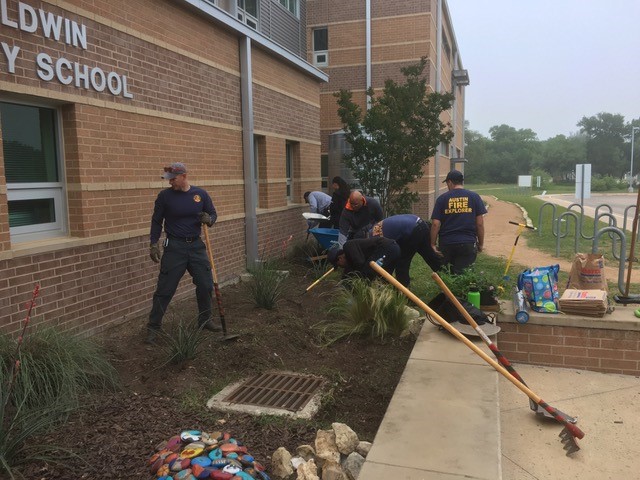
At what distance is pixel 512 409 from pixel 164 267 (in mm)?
3701

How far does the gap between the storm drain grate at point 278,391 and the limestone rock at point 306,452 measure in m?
0.78

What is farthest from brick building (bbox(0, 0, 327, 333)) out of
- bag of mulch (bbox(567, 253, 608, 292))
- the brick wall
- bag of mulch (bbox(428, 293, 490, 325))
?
bag of mulch (bbox(567, 253, 608, 292))

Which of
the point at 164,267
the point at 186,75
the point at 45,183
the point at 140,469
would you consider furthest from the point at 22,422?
the point at 186,75

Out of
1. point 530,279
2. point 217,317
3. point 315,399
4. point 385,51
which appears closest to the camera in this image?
point 315,399

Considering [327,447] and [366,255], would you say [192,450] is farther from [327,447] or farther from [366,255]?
[366,255]

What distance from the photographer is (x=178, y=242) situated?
586cm

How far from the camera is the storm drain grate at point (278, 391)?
429 cm

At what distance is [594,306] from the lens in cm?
515

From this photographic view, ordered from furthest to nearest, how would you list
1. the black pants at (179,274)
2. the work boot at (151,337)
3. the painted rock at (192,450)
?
the black pants at (179,274)
the work boot at (151,337)
the painted rock at (192,450)

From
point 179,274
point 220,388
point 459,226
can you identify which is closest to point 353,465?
point 220,388

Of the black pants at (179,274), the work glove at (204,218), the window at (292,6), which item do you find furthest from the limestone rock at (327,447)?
the window at (292,6)

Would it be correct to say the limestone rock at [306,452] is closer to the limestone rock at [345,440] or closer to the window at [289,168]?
the limestone rock at [345,440]

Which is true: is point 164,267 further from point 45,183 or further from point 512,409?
point 512,409

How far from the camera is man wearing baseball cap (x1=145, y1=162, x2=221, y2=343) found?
5.73 metres
